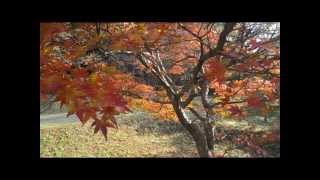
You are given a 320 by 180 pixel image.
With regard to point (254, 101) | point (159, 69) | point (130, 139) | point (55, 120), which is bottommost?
point (130, 139)

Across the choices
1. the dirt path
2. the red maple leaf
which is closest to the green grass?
the dirt path

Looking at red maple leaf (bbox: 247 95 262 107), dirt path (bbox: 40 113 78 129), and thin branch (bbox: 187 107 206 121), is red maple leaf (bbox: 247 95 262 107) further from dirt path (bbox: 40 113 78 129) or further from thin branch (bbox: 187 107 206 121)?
dirt path (bbox: 40 113 78 129)

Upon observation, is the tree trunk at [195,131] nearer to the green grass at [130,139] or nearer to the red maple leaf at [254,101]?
the green grass at [130,139]

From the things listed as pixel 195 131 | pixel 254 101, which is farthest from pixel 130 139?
pixel 254 101

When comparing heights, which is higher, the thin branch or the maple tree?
the maple tree

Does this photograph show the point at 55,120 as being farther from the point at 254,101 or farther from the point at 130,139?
the point at 254,101

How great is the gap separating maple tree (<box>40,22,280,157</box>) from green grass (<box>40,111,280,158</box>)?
0.07 m

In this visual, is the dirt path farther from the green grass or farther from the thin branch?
the thin branch

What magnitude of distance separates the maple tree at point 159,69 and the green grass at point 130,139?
0.07 m

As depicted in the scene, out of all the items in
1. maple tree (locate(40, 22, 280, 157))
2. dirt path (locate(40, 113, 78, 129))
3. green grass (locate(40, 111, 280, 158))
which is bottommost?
green grass (locate(40, 111, 280, 158))

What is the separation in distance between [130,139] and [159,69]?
1.97 ft

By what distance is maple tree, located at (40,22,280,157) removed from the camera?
2.68 metres

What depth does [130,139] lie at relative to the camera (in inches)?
106
